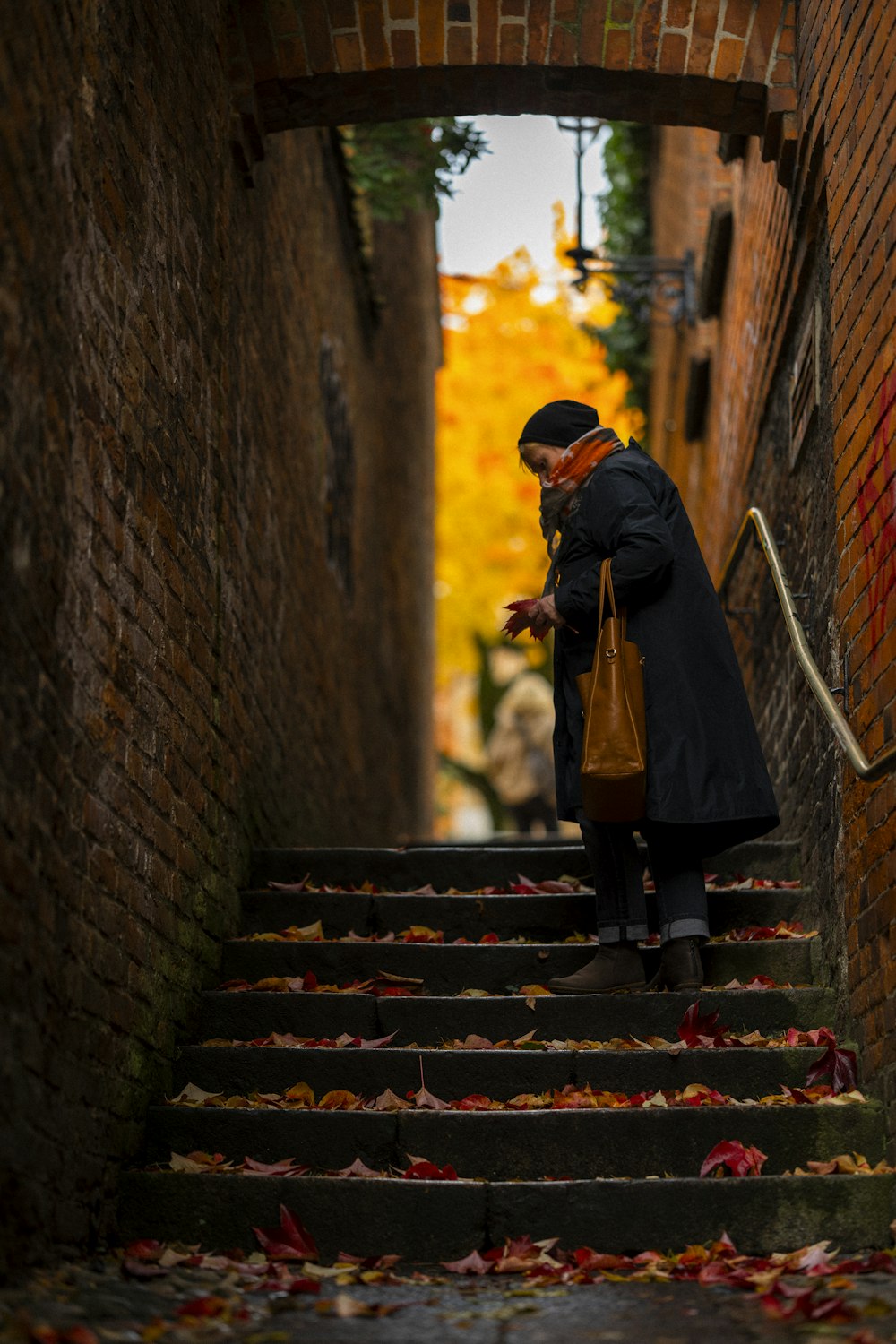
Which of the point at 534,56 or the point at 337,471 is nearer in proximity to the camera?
the point at 534,56

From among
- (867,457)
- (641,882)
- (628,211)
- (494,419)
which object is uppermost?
→ (494,419)

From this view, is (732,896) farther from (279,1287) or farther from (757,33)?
(757,33)

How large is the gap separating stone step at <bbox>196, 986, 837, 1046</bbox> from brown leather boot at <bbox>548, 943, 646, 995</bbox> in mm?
100

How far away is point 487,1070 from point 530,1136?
31 centimetres

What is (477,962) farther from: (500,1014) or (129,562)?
(129,562)

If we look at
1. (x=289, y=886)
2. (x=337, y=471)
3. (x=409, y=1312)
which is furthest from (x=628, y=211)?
(x=409, y=1312)

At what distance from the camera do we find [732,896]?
15.5 ft

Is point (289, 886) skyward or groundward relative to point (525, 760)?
groundward

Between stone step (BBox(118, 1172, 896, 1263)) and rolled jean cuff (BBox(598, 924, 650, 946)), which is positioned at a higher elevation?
rolled jean cuff (BBox(598, 924, 650, 946))

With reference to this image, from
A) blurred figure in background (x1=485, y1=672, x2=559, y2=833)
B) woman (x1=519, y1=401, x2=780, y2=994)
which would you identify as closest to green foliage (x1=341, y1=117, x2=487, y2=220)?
woman (x1=519, y1=401, x2=780, y2=994)

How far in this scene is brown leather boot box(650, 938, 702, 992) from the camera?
4152mm

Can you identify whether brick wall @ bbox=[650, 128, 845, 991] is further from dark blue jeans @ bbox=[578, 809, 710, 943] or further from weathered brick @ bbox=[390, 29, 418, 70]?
weathered brick @ bbox=[390, 29, 418, 70]

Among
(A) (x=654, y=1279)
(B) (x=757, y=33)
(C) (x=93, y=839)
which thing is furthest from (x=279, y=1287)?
(B) (x=757, y=33)

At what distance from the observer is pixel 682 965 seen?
4.16 metres
